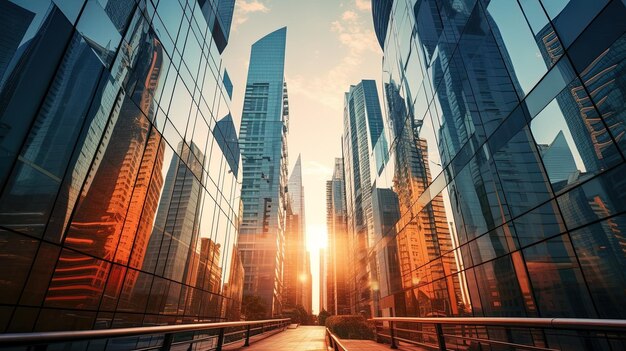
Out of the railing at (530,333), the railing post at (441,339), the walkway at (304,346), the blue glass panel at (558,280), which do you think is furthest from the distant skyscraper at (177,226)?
the blue glass panel at (558,280)

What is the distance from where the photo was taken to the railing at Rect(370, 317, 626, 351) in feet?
8.99

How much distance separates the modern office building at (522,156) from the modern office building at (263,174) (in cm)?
8221

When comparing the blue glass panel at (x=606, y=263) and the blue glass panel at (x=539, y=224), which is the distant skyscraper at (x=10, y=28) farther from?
the blue glass panel at (x=539, y=224)

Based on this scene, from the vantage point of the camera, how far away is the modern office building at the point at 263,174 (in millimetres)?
96688

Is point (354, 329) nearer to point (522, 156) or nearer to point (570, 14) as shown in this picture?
point (522, 156)

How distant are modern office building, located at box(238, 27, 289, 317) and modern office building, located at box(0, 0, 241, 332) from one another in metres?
81.3

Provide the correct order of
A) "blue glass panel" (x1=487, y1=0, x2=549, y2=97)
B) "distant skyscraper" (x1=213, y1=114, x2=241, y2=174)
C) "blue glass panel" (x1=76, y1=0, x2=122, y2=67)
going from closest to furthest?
"blue glass panel" (x1=76, y1=0, x2=122, y2=67) < "blue glass panel" (x1=487, y1=0, x2=549, y2=97) < "distant skyscraper" (x1=213, y1=114, x2=241, y2=174)

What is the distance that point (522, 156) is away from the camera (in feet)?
34.6

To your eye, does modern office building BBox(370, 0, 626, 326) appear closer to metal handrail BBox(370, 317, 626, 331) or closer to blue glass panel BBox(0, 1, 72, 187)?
metal handrail BBox(370, 317, 626, 331)

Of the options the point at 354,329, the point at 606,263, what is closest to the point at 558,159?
the point at 606,263

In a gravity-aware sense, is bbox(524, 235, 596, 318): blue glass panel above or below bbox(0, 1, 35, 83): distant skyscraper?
below

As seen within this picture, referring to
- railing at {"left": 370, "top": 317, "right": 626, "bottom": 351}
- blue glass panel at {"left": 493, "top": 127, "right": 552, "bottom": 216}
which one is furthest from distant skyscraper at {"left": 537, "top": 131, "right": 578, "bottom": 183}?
railing at {"left": 370, "top": 317, "right": 626, "bottom": 351}

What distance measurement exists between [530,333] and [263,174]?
10331 cm

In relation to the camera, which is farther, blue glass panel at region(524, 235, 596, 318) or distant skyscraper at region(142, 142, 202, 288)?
distant skyscraper at region(142, 142, 202, 288)
